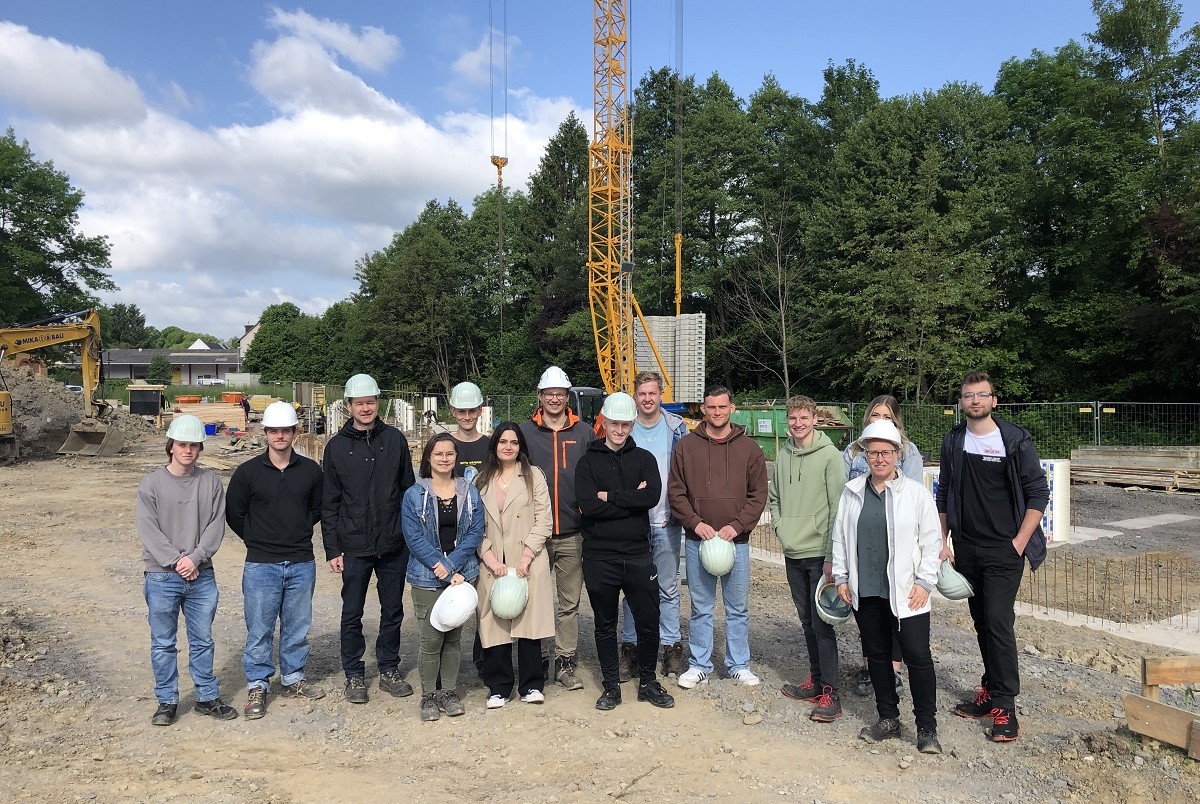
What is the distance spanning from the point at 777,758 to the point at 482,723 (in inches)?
67.4

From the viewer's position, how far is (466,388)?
5371 mm

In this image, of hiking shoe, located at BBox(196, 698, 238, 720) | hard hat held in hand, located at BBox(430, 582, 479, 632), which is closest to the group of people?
hiking shoe, located at BBox(196, 698, 238, 720)

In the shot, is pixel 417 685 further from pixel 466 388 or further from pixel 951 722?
pixel 951 722

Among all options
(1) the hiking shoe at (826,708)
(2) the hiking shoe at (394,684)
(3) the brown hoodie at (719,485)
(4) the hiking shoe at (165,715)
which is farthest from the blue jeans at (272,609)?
(1) the hiking shoe at (826,708)

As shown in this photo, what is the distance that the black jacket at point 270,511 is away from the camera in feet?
15.9

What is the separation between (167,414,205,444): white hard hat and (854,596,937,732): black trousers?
12.7 ft

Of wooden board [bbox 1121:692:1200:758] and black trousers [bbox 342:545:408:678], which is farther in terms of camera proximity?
black trousers [bbox 342:545:408:678]

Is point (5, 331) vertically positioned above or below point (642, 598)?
above

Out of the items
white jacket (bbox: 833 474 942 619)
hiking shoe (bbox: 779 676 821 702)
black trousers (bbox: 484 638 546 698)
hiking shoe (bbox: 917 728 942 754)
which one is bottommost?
hiking shoe (bbox: 779 676 821 702)

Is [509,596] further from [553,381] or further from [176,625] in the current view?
[176,625]

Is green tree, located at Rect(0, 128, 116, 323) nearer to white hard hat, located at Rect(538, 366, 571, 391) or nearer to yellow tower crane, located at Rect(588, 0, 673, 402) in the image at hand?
yellow tower crane, located at Rect(588, 0, 673, 402)

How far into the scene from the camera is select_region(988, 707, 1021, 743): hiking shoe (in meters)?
4.35

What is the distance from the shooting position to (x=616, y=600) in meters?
4.88

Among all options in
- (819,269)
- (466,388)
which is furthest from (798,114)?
(466,388)
